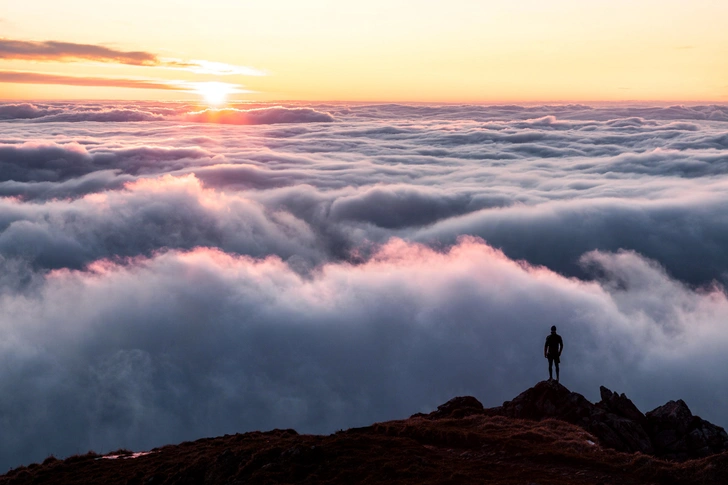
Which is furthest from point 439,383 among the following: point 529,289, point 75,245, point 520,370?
point 75,245

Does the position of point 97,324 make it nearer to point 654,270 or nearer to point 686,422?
point 686,422

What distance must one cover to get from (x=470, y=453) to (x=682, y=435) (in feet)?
40.1

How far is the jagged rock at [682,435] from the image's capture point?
24.5 metres

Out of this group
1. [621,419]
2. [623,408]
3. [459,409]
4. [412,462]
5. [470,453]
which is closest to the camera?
[412,462]

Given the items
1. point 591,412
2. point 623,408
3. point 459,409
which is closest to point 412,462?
point 459,409

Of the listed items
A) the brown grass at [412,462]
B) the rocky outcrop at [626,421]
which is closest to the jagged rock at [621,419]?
the rocky outcrop at [626,421]

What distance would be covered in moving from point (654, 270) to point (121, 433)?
127 metres

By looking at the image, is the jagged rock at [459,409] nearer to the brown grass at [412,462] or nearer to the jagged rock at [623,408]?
the brown grass at [412,462]

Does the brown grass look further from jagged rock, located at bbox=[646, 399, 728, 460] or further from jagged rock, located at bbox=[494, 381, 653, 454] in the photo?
jagged rock, located at bbox=[646, 399, 728, 460]

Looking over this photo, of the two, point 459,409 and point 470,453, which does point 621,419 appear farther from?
point 470,453

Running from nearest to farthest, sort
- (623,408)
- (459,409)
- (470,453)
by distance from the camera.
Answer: (470,453)
(623,408)
(459,409)

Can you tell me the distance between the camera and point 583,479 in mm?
17109

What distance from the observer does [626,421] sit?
82.4 feet

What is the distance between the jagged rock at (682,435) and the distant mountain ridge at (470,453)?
46mm
